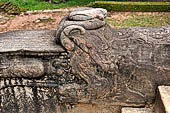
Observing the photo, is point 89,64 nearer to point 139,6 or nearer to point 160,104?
point 160,104

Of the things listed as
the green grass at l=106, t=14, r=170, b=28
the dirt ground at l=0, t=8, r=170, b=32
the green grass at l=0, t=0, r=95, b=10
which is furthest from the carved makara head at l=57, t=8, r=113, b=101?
the green grass at l=0, t=0, r=95, b=10

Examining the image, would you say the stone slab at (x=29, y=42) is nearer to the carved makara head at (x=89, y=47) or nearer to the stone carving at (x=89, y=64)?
the stone carving at (x=89, y=64)

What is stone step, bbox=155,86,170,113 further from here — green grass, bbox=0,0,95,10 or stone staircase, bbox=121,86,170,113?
green grass, bbox=0,0,95,10

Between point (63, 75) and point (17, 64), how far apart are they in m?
0.56

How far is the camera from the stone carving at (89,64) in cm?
260

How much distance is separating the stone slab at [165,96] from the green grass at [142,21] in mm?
4989

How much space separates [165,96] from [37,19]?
Result: 271 inches

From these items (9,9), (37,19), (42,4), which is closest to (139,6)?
(37,19)

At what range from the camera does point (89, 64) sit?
2.62 meters

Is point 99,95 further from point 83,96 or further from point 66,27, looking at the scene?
point 66,27

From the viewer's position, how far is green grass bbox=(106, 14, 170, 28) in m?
7.44

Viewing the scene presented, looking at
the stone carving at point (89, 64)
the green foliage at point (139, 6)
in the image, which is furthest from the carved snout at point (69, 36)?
the green foliage at point (139, 6)

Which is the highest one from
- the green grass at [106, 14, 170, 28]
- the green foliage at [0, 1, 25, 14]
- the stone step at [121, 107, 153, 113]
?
the green foliage at [0, 1, 25, 14]

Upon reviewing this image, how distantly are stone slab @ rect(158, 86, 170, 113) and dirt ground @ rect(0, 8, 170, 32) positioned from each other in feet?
18.0
